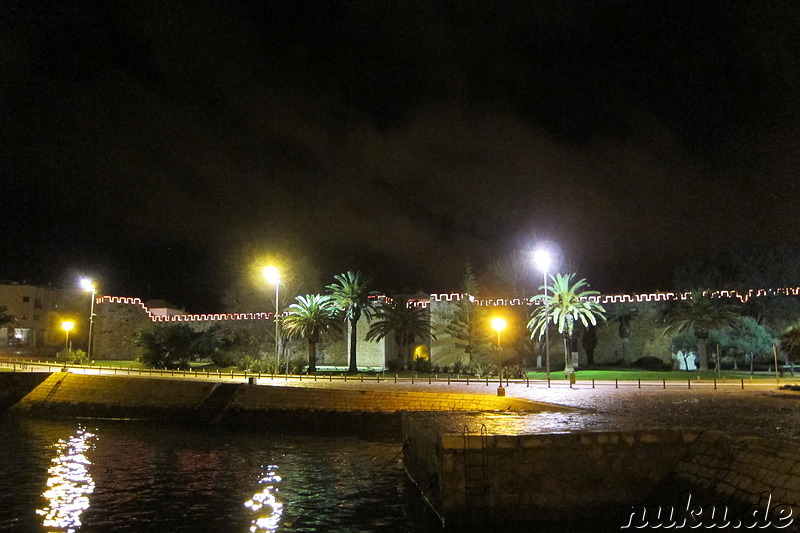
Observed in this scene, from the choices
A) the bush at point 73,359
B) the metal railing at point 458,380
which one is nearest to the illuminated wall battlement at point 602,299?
the bush at point 73,359

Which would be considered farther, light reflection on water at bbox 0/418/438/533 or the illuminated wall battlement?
the illuminated wall battlement

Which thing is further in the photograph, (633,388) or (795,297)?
(795,297)

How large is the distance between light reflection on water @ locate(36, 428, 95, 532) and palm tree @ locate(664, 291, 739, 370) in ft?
123

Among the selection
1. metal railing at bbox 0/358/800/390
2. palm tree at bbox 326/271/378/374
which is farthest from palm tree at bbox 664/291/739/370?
palm tree at bbox 326/271/378/374

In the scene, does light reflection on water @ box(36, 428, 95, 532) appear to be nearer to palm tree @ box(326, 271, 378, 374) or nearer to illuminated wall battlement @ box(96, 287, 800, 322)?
palm tree @ box(326, 271, 378, 374)

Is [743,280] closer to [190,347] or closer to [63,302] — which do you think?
[190,347]

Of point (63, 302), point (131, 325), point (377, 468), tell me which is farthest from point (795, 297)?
point (63, 302)

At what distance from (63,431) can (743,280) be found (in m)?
50.4

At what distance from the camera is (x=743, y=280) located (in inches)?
2071

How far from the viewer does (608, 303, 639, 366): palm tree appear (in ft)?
167

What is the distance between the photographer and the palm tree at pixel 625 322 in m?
50.8

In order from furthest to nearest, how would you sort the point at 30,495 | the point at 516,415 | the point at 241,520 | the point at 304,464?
the point at 304,464 < the point at 516,415 < the point at 30,495 < the point at 241,520

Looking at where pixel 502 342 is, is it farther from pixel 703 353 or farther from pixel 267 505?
pixel 267 505

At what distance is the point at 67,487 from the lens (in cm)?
1421
